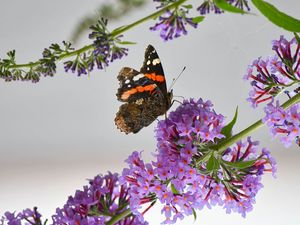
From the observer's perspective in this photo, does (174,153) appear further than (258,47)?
No

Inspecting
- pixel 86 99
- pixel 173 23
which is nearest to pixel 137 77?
pixel 173 23

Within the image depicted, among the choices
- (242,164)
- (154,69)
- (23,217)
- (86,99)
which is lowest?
(242,164)

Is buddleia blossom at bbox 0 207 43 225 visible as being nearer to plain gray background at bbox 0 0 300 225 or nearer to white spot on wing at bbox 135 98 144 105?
white spot on wing at bbox 135 98 144 105

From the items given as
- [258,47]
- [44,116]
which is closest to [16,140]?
[44,116]

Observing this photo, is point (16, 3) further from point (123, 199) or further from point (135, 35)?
point (123, 199)

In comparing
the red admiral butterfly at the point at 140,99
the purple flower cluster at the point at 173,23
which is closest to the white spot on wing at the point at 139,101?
the red admiral butterfly at the point at 140,99

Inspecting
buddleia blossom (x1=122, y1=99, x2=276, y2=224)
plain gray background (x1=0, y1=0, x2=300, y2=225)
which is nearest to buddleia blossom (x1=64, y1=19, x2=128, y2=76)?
buddleia blossom (x1=122, y1=99, x2=276, y2=224)

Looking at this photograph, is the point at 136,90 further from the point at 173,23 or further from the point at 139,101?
the point at 173,23
